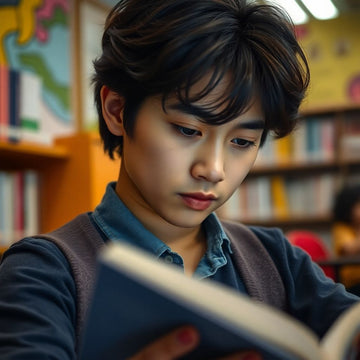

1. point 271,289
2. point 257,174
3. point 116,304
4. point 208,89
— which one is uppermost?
point 208,89

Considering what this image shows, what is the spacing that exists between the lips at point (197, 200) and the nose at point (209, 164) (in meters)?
0.03

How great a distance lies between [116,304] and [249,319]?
0.12m

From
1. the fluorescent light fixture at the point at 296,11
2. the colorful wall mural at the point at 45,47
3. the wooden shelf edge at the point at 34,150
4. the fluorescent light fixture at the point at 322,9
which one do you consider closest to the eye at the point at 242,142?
the wooden shelf edge at the point at 34,150

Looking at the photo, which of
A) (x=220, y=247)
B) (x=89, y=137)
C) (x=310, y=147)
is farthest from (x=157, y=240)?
(x=310, y=147)

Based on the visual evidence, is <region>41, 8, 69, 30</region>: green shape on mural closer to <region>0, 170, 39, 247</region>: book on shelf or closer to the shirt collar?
<region>0, 170, 39, 247</region>: book on shelf

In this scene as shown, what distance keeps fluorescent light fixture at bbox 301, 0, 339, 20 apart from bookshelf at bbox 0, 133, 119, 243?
2.70m

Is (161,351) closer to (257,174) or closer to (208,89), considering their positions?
(208,89)

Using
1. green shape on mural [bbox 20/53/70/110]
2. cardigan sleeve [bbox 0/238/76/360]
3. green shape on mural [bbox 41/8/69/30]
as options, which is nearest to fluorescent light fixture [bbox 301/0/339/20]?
green shape on mural [bbox 41/8/69/30]

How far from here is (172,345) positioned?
1.92 ft

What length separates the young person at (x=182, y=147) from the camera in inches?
32.8

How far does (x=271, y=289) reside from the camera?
1.00 metres

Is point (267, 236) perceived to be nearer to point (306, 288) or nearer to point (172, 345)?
point (306, 288)

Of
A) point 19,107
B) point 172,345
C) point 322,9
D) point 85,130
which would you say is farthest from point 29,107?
point 322,9

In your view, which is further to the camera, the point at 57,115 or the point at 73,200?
the point at 57,115
